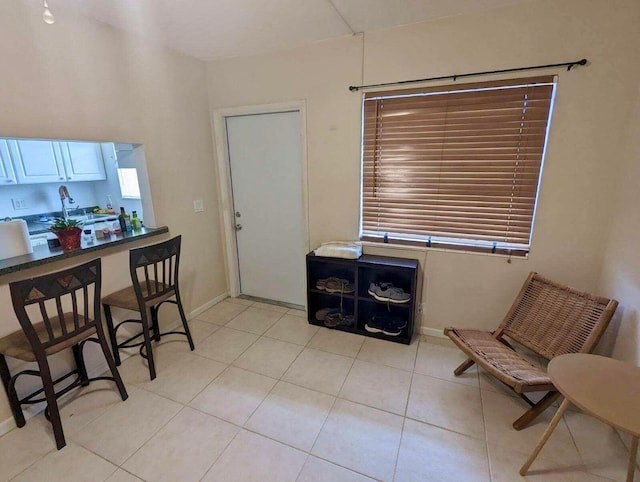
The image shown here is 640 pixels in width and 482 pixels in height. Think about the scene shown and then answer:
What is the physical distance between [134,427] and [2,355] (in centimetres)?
81

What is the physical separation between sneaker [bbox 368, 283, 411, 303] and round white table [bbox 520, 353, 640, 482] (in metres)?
1.12

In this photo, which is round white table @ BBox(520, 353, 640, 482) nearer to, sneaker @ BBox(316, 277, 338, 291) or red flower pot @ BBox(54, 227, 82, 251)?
sneaker @ BBox(316, 277, 338, 291)

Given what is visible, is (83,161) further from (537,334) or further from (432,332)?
(537,334)

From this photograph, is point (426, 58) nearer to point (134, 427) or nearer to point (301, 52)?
point (301, 52)

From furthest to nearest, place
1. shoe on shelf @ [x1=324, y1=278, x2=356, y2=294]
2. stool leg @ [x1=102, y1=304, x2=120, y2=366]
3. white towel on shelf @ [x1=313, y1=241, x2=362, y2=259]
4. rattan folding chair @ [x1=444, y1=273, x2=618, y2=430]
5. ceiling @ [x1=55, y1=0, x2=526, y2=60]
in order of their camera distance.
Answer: shoe on shelf @ [x1=324, y1=278, x2=356, y2=294]
white towel on shelf @ [x1=313, y1=241, x2=362, y2=259]
stool leg @ [x1=102, y1=304, x2=120, y2=366]
ceiling @ [x1=55, y1=0, x2=526, y2=60]
rattan folding chair @ [x1=444, y1=273, x2=618, y2=430]

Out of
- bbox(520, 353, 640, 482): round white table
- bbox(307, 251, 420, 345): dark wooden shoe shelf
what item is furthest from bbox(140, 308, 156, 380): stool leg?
bbox(520, 353, 640, 482): round white table

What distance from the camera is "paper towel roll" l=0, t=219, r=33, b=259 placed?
5.81 ft

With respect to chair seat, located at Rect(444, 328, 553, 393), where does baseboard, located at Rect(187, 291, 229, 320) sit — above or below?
below

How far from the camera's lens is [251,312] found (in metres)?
3.14

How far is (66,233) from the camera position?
6.48 ft

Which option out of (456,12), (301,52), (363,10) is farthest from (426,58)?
(301,52)

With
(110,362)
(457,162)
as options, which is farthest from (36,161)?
(457,162)

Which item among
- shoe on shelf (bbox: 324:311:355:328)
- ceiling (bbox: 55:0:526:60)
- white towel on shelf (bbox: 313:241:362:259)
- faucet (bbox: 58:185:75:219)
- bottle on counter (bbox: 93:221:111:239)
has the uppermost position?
ceiling (bbox: 55:0:526:60)

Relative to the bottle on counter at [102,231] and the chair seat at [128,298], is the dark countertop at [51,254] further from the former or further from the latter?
the chair seat at [128,298]
